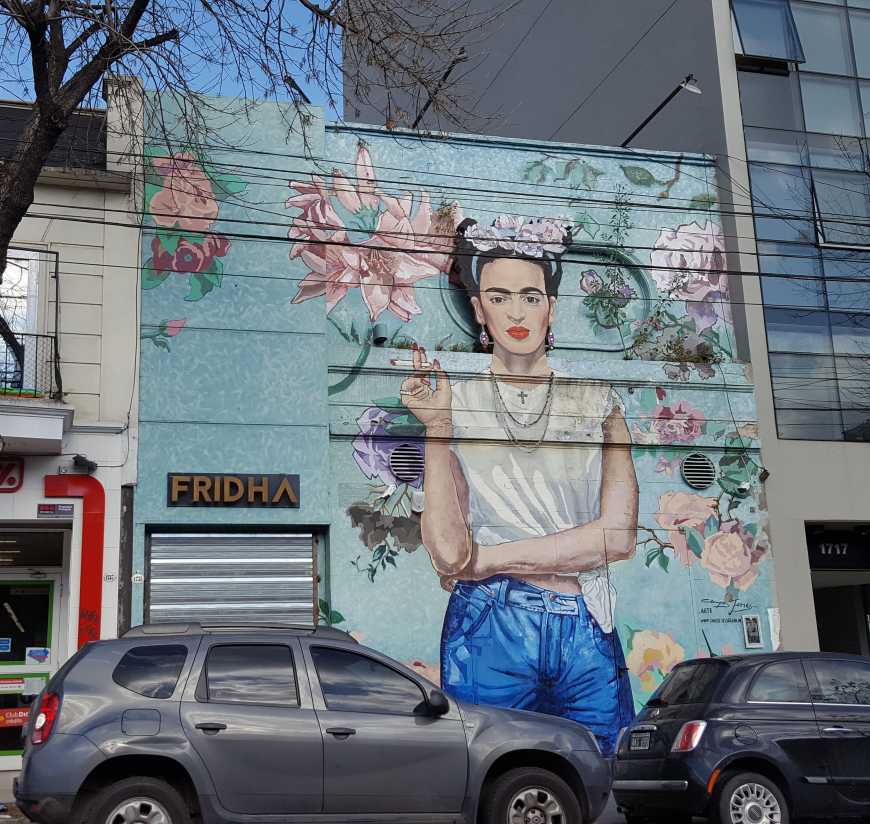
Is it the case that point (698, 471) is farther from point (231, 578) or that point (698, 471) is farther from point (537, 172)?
point (231, 578)

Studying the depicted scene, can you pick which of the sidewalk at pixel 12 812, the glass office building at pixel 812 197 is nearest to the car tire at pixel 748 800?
the sidewalk at pixel 12 812

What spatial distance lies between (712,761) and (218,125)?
1083 cm

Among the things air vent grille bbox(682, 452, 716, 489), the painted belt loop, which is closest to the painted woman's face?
air vent grille bbox(682, 452, 716, 489)

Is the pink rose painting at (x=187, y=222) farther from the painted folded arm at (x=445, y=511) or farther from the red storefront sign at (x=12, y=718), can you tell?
the red storefront sign at (x=12, y=718)

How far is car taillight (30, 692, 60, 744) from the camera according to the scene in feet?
27.2

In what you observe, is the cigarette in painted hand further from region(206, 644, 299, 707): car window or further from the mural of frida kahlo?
region(206, 644, 299, 707): car window

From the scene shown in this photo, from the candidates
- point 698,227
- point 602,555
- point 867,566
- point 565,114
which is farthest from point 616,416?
point 565,114

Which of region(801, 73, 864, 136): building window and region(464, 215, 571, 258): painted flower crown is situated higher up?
region(801, 73, 864, 136): building window

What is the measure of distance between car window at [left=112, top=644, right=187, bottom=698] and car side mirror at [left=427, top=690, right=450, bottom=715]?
191cm

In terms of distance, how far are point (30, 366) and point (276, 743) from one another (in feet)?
25.3

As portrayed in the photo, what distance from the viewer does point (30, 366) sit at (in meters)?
14.6

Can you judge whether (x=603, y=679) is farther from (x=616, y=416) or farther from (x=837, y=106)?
(x=837, y=106)

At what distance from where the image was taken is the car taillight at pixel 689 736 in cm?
1013

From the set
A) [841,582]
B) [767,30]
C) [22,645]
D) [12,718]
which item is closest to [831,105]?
[767,30]
